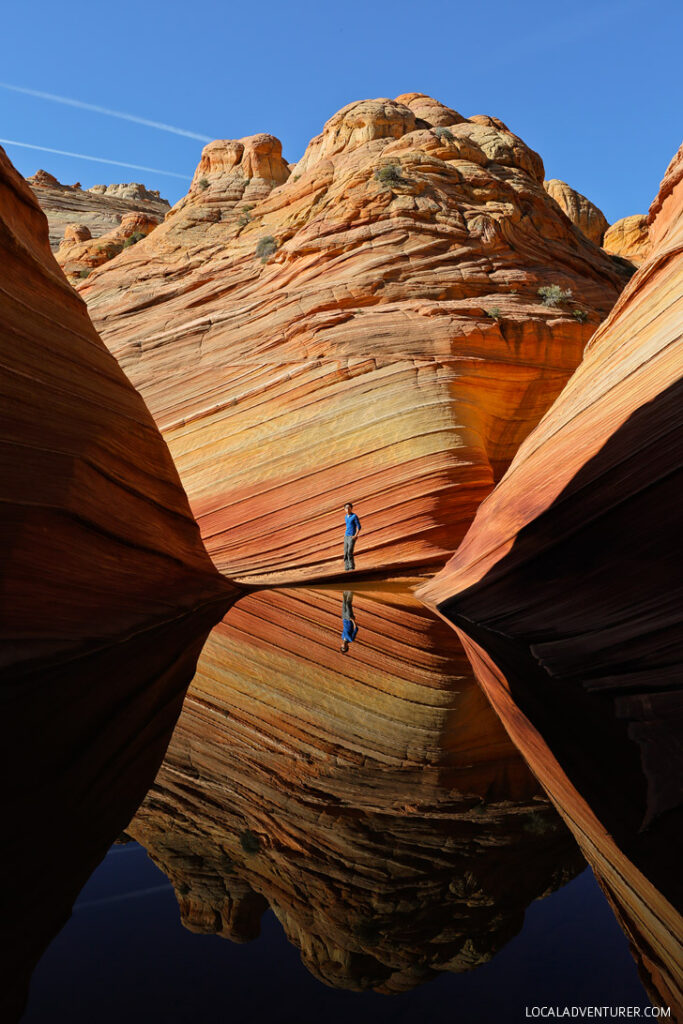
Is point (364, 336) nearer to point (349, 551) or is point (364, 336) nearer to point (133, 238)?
point (349, 551)

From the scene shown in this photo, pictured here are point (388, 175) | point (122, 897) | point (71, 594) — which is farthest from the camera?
point (388, 175)

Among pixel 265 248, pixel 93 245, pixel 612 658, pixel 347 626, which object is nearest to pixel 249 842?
pixel 612 658

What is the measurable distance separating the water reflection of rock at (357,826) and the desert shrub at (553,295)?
14.0 metres

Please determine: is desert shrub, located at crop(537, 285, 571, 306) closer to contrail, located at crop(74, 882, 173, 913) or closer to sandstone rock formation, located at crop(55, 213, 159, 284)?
sandstone rock formation, located at crop(55, 213, 159, 284)

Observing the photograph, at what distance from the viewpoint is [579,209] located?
39594 mm

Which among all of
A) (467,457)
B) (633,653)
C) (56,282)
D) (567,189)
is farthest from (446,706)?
(567,189)

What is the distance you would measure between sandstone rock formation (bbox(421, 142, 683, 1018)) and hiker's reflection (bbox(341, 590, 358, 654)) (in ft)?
3.48

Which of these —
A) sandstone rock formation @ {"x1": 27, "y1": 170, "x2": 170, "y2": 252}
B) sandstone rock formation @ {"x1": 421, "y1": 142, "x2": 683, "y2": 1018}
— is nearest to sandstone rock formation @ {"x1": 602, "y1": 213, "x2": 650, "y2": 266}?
sandstone rock formation @ {"x1": 27, "y1": 170, "x2": 170, "y2": 252}

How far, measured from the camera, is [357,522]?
1370 centimetres

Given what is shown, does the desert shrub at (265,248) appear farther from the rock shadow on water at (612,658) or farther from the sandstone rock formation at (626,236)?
the sandstone rock formation at (626,236)

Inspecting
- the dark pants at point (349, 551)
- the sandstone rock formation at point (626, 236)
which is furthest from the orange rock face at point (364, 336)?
the sandstone rock formation at point (626, 236)

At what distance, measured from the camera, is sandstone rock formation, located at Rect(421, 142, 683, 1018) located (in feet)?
8.50

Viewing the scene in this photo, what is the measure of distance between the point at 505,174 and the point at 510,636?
633 inches

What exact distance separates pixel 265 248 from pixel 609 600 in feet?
50.3
